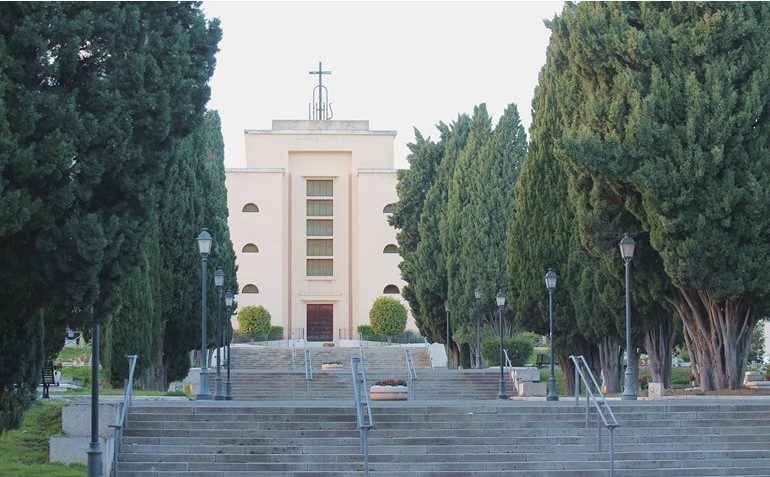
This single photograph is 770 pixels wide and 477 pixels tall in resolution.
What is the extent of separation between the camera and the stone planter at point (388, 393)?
2446 cm

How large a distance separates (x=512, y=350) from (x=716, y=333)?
44.6 feet

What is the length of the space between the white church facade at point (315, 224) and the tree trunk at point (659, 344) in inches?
1294

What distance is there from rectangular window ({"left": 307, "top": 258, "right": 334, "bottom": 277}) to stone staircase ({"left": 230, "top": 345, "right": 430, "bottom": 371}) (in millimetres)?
12062

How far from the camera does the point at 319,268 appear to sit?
64.8 metres

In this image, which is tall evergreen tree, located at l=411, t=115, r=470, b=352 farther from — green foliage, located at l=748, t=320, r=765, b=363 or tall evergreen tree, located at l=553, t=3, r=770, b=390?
tall evergreen tree, located at l=553, t=3, r=770, b=390

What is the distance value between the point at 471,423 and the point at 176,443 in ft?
14.0

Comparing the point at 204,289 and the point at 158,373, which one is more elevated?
the point at 204,289

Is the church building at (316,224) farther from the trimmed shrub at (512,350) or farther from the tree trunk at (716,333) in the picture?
the tree trunk at (716,333)

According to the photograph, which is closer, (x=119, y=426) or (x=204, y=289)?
(x=119, y=426)

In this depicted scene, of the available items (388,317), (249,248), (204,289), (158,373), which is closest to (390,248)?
(388,317)

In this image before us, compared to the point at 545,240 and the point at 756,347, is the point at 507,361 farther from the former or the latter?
the point at 756,347

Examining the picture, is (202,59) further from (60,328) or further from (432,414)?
(432,414)

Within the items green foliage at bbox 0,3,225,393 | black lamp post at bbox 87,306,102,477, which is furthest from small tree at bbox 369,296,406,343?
green foliage at bbox 0,3,225,393

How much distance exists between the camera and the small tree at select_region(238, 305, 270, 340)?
59188mm
